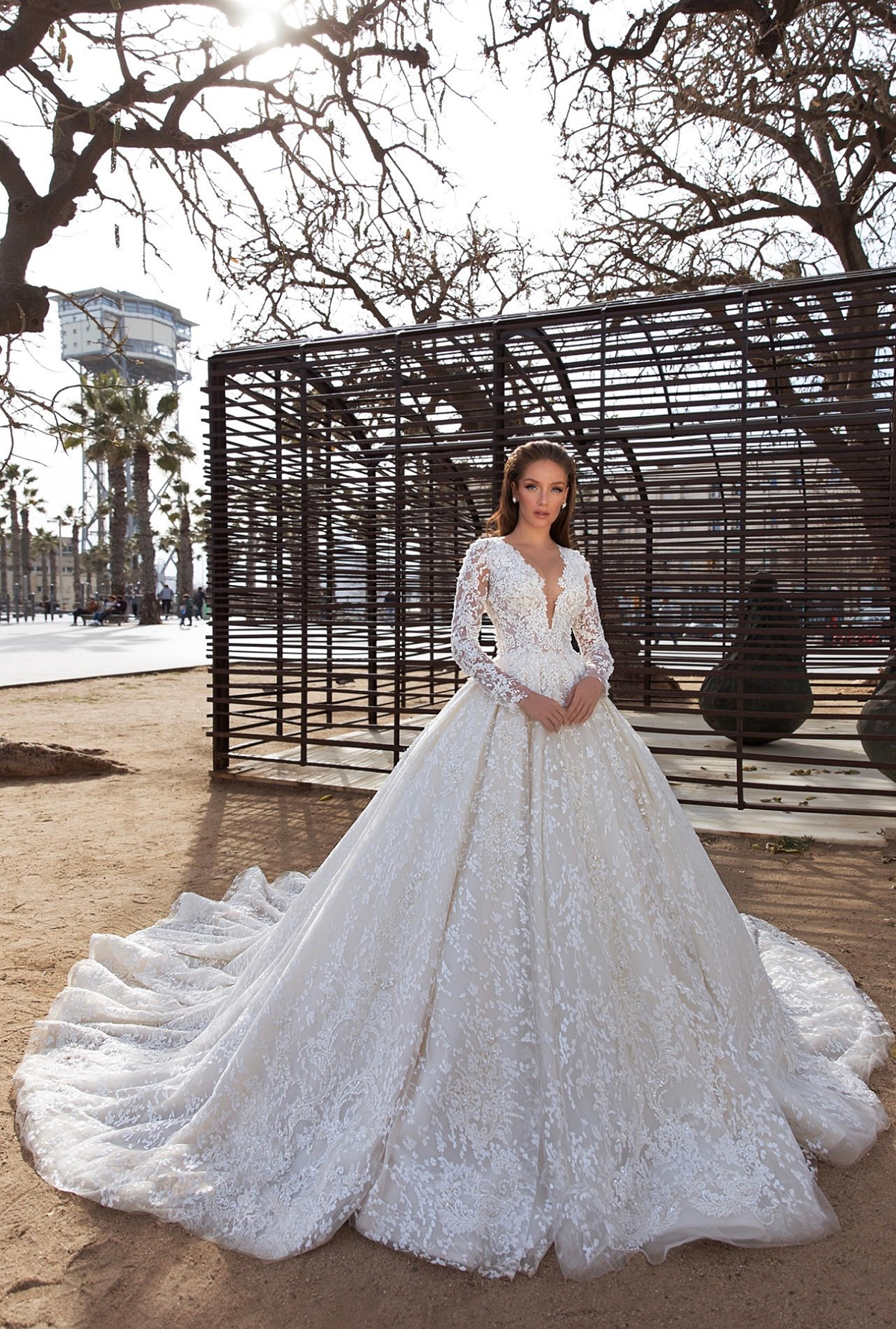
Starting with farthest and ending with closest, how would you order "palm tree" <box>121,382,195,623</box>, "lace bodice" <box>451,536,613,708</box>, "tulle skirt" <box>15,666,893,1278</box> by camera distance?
"palm tree" <box>121,382,195,623</box>
"lace bodice" <box>451,536,613,708</box>
"tulle skirt" <box>15,666,893,1278</box>

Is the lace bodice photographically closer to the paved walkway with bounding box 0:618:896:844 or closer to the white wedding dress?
the white wedding dress

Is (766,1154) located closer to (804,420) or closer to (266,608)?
(804,420)

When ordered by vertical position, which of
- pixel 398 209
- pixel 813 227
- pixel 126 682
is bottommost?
pixel 126 682

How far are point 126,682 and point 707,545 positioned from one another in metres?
10.4

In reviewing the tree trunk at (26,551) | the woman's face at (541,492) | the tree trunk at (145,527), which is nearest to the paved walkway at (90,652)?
the tree trunk at (145,527)

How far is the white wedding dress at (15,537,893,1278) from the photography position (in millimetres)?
1993

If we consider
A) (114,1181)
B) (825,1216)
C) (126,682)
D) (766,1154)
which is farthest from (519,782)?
(126,682)

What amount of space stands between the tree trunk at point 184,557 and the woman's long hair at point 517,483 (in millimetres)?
42972

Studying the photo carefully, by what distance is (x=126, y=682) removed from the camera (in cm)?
1433

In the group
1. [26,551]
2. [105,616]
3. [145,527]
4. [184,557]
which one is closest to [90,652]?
[145,527]

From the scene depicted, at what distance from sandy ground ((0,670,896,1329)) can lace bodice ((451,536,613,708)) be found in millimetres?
1388

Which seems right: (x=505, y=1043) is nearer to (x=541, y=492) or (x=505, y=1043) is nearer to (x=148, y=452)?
(x=541, y=492)

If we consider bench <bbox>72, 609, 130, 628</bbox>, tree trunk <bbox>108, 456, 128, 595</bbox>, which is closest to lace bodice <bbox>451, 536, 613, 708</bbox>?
tree trunk <bbox>108, 456, 128, 595</bbox>

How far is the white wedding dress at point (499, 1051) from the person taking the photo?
1993 mm
